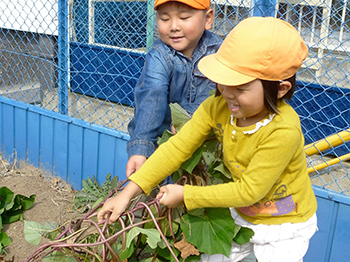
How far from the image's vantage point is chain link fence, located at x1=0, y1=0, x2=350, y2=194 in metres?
3.32

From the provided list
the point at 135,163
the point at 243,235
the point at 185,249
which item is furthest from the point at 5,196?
the point at 243,235

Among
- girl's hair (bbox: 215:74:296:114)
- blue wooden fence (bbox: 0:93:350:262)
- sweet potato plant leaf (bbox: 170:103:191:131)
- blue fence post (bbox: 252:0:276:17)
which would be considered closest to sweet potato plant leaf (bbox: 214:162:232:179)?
sweet potato plant leaf (bbox: 170:103:191:131)

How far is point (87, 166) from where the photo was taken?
3455 mm

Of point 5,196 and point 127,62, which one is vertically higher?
point 127,62

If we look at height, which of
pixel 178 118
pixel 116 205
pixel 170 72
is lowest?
pixel 116 205

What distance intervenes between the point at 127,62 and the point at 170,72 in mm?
2881

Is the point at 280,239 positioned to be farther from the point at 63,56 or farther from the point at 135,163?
the point at 63,56

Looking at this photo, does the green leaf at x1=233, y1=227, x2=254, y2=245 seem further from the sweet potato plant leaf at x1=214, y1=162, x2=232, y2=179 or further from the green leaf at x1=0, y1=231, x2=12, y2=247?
A: the green leaf at x1=0, y1=231, x2=12, y2=247

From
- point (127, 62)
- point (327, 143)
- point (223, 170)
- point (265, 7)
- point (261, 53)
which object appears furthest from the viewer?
point (127, 62)

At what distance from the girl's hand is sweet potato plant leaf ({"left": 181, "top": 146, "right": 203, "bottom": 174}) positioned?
0.16 metres

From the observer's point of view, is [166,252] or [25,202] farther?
[25,202]

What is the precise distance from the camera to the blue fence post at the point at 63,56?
11.6 ft

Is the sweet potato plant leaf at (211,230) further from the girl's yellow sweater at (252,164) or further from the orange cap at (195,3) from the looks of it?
the orange cap at (195,3)

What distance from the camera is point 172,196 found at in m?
1.39
